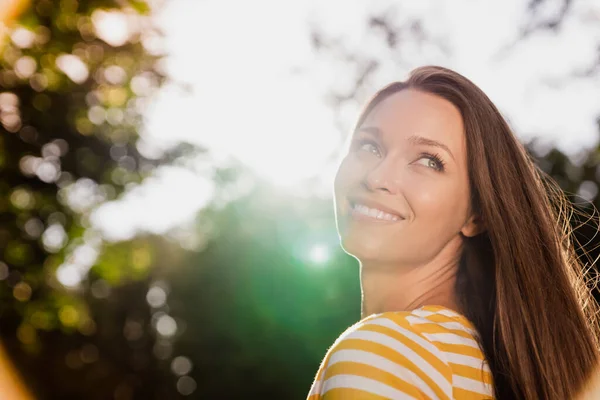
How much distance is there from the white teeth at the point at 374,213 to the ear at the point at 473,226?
0.31m

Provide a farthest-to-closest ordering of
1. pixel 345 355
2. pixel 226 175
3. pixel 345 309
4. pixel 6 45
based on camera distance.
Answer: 1. pixel 345 309
2. pixel 226 175
3. pixel 6 45
4. pixel 345 355

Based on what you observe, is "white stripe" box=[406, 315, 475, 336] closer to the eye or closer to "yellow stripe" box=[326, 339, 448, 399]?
"yellow stripe" box=[326, 339, 448, 399]

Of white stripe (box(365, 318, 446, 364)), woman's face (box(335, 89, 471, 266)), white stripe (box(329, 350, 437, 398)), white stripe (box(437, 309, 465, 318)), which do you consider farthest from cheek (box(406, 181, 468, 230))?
white stripe (box(329, 350, 437, 398))

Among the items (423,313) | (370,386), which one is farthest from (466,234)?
(370,386)

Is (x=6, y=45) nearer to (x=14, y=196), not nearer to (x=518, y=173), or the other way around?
(x=14, y=196)

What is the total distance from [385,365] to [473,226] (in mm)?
951

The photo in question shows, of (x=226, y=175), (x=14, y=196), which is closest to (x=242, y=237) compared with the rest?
(x=226, y=175)

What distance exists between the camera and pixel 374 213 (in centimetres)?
226

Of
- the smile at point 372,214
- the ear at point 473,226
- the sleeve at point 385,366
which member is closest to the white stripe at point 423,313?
the sleeve at point 385,366

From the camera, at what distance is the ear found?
7.79ft

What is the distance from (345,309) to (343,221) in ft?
76.9

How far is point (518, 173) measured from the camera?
233 cm

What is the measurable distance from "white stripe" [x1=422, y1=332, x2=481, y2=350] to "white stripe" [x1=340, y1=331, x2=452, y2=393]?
0.09 meters

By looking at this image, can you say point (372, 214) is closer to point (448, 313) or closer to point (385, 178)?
point (385, 178)
